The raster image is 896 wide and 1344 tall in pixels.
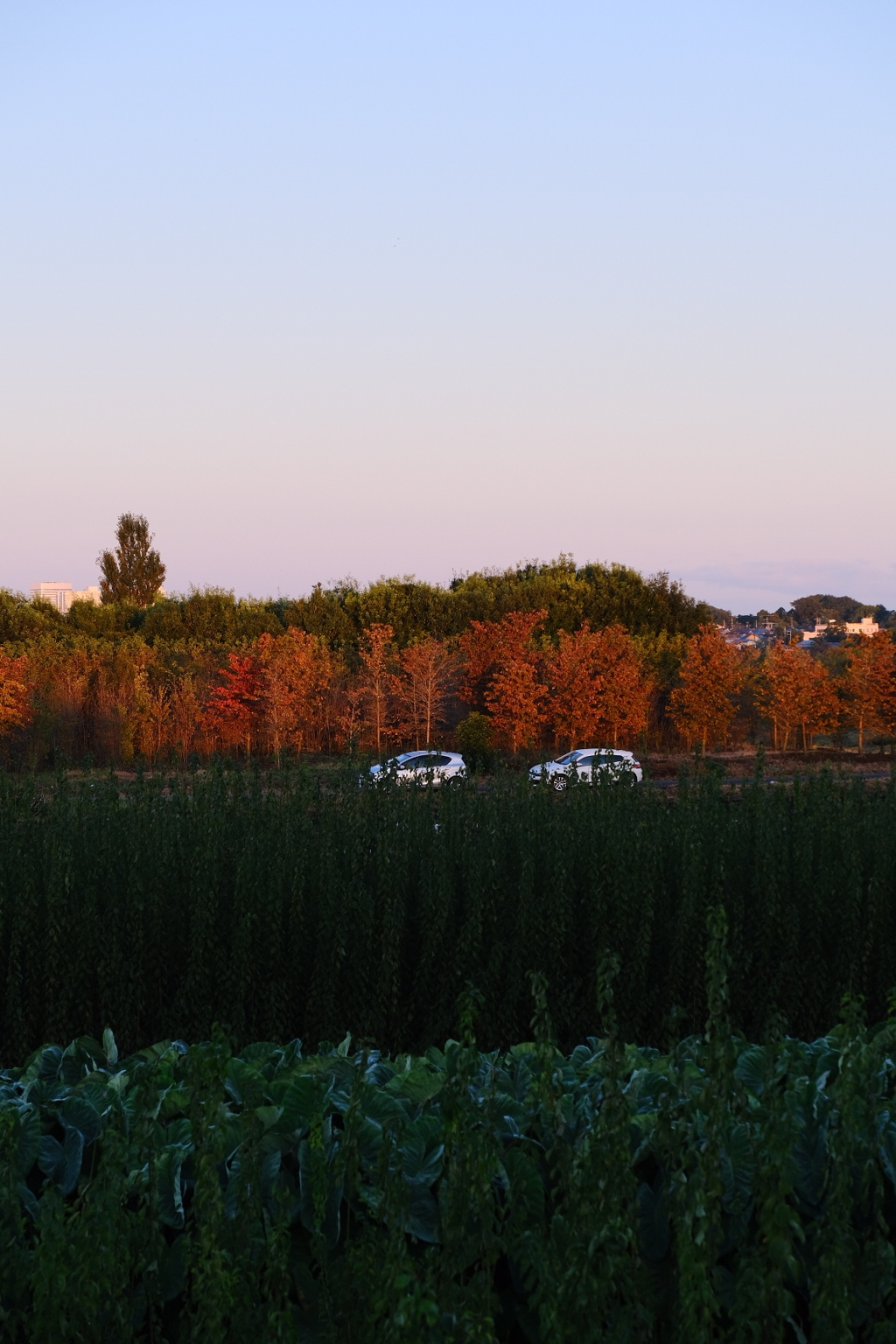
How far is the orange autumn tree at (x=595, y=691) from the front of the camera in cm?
2864

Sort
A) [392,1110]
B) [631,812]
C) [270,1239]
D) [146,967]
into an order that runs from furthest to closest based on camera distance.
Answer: [631,812] → [146,967] → [392,1110] → [270,1239]

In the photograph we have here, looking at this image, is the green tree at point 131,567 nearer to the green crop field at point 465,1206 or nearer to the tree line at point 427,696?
the tree line at point 427,696

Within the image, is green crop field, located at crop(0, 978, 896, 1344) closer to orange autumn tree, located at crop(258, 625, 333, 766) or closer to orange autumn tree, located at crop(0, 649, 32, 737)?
orange autumn tree, located at crop(258, 625, 333, 766)

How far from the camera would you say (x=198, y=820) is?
7902 mm

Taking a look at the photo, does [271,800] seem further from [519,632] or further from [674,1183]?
[519,632]

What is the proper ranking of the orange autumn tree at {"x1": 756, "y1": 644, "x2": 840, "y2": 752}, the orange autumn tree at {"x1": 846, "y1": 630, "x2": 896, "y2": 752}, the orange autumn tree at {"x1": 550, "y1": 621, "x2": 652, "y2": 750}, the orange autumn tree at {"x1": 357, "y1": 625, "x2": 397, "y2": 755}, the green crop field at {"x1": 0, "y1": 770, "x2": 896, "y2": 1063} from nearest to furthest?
the green crop field at {"x1": 0, "y1": 770, "x2": 896, "y2": 1063}
the orange autumn tree at {"x1": 550, "y1": 621, "x2": 652, "y2": 750}
the orange autumn tree at {"x1": 357, "y1": 625, "x2": 397, "y2": 755}
the orange autumn tree at {"x1": 756, "y1": 644, "x2": 840, "y2": 752}
the orange autumn tree at {"x1": 846, "y1": 630, "x2": 896, "y2": 752}

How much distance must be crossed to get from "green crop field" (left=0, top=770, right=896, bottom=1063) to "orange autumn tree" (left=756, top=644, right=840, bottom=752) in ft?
74.0

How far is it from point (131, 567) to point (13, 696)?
91.1 feet

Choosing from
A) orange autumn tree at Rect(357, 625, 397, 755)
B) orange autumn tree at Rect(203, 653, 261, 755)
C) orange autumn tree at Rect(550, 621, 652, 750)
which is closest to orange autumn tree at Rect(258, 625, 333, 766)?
orange autumn tree at Rect(203, 653, 261, 755)

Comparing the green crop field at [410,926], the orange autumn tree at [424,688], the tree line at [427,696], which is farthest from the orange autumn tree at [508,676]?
the green crop field at [410,926]

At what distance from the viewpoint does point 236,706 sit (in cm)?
2902

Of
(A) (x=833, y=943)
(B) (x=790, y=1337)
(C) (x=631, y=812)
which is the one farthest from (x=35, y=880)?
(B) (x=790, y=1337)

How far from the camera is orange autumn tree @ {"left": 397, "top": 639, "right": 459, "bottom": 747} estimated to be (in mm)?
29312

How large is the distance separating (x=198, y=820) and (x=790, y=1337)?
18.0ft
